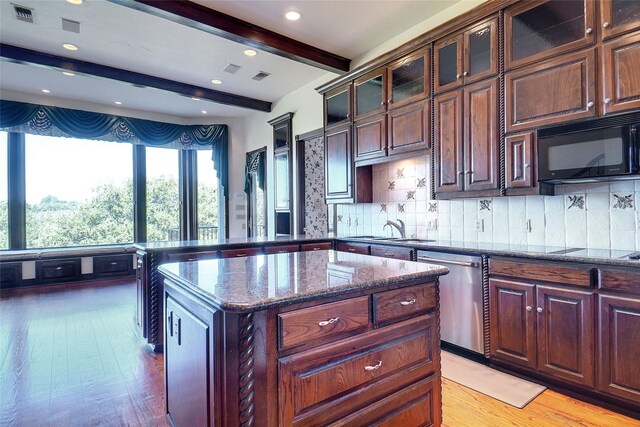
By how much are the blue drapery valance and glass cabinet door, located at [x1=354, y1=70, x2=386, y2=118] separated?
148 inches

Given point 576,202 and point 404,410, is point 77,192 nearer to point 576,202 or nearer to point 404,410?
point 404,410

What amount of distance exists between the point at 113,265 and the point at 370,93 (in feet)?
17.2

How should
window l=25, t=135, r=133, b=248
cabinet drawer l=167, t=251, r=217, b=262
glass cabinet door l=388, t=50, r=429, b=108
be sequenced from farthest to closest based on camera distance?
window l=25, t=135, r=133, b=248
glass cabinet door l=388, t=50, r=429, b=108
cabinet drawer l=167, t=251, r=217, b=262

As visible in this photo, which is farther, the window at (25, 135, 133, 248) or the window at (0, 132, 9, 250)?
the window at (25, 135, 133, 248)

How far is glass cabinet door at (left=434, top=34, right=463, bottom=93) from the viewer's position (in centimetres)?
296

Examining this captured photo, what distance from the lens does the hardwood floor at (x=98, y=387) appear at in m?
1.99

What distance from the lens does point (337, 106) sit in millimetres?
4383

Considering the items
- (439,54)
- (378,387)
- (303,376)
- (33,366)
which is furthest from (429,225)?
(33,366)

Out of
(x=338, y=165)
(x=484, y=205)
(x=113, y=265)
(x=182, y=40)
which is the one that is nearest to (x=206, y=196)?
(x=113, y=265)

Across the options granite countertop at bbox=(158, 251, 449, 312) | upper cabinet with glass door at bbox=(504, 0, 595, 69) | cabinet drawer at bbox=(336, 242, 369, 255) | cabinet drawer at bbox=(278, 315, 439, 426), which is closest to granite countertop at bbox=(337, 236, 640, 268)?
cabinet drawer at bbox=(336, 242, 369, 255)

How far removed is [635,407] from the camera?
76.2 inches

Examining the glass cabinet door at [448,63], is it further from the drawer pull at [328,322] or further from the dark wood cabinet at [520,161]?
the drawer pull at [328,322]

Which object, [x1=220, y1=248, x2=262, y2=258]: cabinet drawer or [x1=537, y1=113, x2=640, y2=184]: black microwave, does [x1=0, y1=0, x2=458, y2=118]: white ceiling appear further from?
[x1=220, y1=248, x2=262, y2=258]: cabinet drawer

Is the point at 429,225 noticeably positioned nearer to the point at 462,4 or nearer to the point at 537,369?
the point at 537,369
